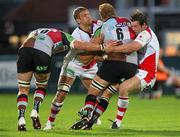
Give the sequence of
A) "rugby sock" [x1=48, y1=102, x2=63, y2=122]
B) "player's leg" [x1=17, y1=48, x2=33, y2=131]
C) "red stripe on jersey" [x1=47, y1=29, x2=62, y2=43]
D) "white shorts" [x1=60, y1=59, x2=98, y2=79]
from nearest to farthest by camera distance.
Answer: "player's leg" [x1=17, y1=48, x2=33, y2=131] < "red stripe on jersey" [x1=47, y1=29, x2=62, y2=43] < "rugby sock" [x1=48, y1=102, x2=63, y2=122] < "white shorts" [x1=60, y1=59, x2=98, y2=79]

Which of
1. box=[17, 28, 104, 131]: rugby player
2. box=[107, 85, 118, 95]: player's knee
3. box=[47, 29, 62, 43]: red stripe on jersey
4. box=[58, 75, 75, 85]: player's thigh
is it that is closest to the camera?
box=[17, 28, 104, 131]: rugby player

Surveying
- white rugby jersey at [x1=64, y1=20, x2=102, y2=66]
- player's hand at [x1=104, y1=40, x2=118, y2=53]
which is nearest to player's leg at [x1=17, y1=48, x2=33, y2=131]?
white rugby jersey at [x1=64, y1=20, x2=102, y2=66]

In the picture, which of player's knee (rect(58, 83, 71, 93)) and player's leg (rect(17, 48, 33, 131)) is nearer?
player's leg (rect(17, 48, 33, 131))

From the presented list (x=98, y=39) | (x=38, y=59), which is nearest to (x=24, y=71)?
(x=38, y=59)

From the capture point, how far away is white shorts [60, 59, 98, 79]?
1678cm

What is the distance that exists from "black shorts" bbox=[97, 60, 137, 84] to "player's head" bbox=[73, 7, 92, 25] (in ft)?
4.11

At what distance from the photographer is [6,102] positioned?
26.8 m

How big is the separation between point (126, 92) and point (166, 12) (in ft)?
131

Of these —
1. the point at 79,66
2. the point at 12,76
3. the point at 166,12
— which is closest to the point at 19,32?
the point at 12,76

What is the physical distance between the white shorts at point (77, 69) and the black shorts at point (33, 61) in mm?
1278

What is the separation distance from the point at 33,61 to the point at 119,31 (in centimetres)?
163

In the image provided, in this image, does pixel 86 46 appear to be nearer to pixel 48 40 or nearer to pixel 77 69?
pixel 48 40

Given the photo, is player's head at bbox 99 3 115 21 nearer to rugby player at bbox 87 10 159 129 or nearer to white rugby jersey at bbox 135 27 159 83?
rugby player at bbox 87 10 159 129

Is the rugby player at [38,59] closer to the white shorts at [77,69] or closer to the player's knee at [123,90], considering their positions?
the player's knee at [123,90]
